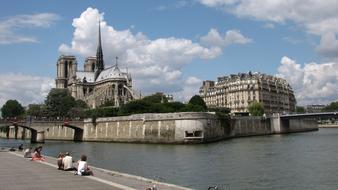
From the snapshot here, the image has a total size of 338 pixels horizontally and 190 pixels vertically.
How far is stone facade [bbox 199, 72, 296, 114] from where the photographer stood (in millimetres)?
156500

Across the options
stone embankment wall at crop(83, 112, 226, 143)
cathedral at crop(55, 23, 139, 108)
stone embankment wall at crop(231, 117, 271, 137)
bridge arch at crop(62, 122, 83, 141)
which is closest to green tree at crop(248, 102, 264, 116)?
stone embankment wall at crop(231, 117, 271, 137)

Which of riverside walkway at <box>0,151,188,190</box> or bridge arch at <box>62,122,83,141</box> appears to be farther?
bridge arch at <box>62,122,83,141</box>

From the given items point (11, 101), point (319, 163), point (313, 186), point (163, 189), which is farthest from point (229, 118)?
point (11, 101)

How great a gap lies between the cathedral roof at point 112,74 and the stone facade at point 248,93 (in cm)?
3267

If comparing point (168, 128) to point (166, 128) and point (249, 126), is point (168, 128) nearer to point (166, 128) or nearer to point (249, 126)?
point (166, 128)

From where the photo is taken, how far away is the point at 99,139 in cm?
8956

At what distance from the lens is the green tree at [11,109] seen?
153913 mm

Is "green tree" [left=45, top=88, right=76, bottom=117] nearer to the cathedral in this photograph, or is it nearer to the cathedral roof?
the cathedral

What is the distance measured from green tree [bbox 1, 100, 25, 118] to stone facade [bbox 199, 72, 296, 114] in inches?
2637

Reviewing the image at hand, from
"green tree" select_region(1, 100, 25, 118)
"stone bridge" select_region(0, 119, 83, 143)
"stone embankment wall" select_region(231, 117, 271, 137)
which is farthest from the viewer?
"green tree" select_region(1, 100, 25, 118)

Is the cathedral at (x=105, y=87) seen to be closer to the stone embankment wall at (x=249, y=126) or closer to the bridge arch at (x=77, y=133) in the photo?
the bridge arch at (x=77, y=133)

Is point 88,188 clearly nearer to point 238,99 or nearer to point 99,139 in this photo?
point 99,139

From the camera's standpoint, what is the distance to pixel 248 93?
514ft

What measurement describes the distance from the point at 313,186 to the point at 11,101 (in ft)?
477
